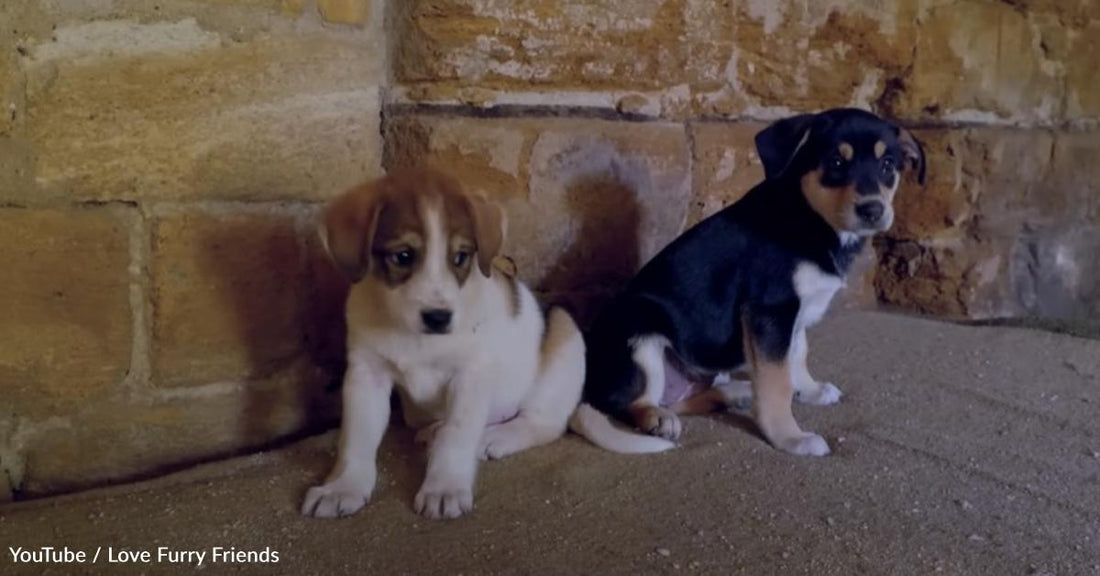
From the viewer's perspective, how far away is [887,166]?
2387mm

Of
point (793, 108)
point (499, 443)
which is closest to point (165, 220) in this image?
point (499, 443)

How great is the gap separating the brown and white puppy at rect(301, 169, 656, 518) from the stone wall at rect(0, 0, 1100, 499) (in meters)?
0.37

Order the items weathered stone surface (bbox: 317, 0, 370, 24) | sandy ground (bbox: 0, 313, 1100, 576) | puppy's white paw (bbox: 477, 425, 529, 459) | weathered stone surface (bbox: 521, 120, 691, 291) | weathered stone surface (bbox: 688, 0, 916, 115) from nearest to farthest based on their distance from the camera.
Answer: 1. sandy ground (bbox: 0, 313, 1100, 576)
2. puppy's white paw (bbox: 477, 425, 529, 459)
3. weathered stone surface (bbox: 317, 0, 370, 24)
4. weathered stone surface (bbox: 521, 120, 691, 291)
5. weathered stone surface (bbox: 688, 0, 916, 115)

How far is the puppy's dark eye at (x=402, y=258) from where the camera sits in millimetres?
1916

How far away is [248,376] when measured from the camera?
7.74 feet

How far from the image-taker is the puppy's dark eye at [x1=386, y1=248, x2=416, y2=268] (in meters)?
1.92

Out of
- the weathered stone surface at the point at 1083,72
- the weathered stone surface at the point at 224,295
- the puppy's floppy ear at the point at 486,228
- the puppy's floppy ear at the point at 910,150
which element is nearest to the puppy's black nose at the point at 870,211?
the puppy's floppy ear at the point at 910,150

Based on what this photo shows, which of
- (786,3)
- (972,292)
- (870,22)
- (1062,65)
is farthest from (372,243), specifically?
(1062,65)

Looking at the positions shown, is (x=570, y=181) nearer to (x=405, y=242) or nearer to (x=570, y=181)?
(x=570, y=181)

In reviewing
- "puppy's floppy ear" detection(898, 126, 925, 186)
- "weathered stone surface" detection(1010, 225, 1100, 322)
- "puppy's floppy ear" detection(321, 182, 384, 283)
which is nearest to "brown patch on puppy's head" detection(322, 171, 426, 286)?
"puppy's floppy ear" detection(321, 182, 384, 283)

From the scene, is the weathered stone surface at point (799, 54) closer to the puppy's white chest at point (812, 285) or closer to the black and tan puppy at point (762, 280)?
the black and tan puppy at point (762, 280)

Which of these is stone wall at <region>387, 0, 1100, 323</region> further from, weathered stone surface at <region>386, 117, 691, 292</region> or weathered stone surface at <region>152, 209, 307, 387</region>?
weathered stone surface at <region>152, 209, 307, 387</region>

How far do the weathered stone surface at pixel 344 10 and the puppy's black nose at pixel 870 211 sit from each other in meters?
1.27

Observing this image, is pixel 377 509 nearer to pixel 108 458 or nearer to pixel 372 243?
pixel 372 243
